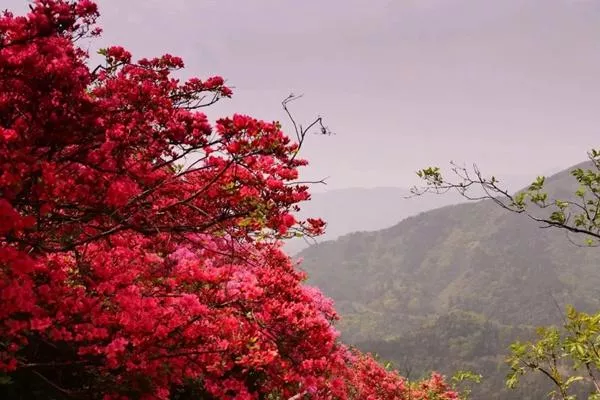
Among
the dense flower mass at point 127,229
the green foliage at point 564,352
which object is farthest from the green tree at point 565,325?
the dense flower mass at point 127,229

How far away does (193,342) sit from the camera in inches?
284

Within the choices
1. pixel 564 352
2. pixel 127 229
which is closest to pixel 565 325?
pixel 564 352

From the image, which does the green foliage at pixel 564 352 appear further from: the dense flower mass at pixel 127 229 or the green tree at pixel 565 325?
the dense flower mass at pixel 127 229

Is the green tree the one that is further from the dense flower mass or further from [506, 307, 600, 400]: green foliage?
the dense flower mass

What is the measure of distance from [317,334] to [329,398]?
8.89 ft

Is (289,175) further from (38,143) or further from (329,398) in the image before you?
(329,398)

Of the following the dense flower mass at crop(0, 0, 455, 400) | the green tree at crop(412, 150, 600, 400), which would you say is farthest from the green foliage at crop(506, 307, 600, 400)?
the dense flower mass at crop(0, 0, 455, 400)

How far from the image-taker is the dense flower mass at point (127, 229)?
4406mm

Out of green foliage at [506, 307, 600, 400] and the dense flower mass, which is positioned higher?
the dense flower mass

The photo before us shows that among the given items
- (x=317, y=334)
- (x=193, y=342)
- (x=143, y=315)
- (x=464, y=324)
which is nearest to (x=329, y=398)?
(x=317, y=334)

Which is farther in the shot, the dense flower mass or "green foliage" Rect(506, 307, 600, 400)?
"green foliage" Rect(506, 307, 600, 400)

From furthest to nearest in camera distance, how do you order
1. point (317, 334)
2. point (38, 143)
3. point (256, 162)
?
point (317, 334), point (256, 162), point (38, 143)

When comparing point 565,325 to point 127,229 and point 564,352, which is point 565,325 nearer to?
point 564,352

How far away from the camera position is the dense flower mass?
441 cm
